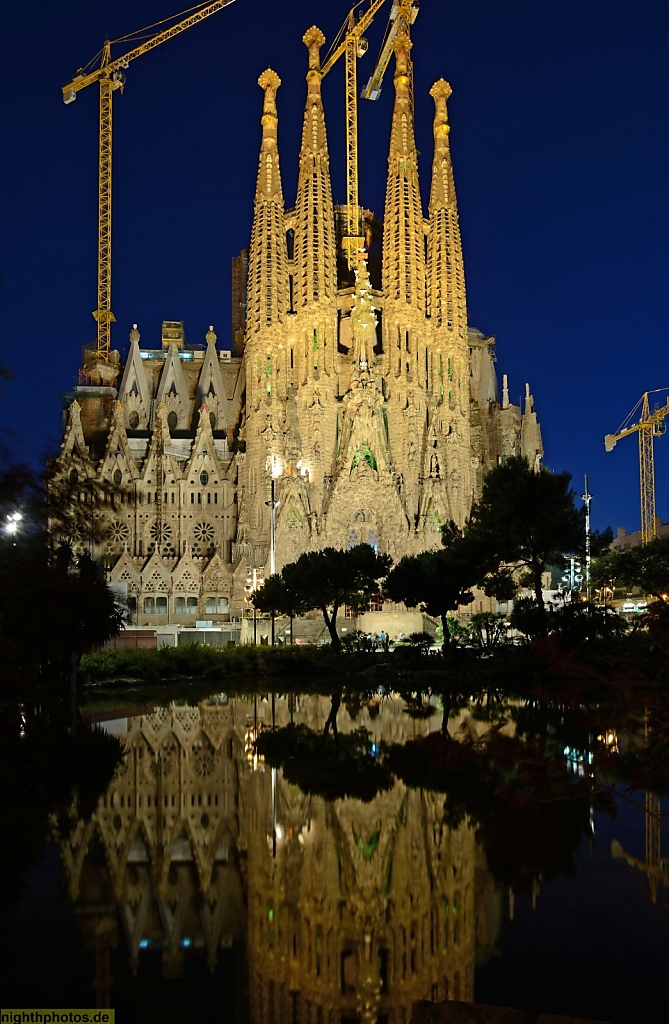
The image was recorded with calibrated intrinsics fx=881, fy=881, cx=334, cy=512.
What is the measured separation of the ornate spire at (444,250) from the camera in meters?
70.5

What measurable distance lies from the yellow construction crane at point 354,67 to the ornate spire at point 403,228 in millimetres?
3818

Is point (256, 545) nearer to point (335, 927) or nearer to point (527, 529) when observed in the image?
point (527, 529)

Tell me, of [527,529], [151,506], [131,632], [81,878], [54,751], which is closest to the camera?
[81,878]

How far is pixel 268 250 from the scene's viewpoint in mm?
68375

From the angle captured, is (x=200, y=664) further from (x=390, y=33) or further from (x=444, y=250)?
(x=390, y=33)

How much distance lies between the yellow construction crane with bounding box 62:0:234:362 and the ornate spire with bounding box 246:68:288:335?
61.2 ft

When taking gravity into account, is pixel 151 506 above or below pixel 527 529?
above

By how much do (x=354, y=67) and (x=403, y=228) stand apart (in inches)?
936

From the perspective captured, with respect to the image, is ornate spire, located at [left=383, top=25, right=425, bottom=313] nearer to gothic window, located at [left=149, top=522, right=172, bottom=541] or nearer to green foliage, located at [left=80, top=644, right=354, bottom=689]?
gothic window, located at [left=149, top=522, right=172, bottom=541]

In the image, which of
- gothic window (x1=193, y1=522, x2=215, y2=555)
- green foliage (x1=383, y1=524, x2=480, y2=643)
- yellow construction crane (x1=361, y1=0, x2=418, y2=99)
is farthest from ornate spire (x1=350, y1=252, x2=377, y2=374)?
green foliage (x1=383, y1=524, x2=480, y2=643)

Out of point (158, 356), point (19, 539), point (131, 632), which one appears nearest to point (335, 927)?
point (19, 539)

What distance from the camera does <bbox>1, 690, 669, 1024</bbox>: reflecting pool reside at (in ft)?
19.4

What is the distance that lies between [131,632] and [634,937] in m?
40.4

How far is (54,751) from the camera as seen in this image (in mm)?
14469
